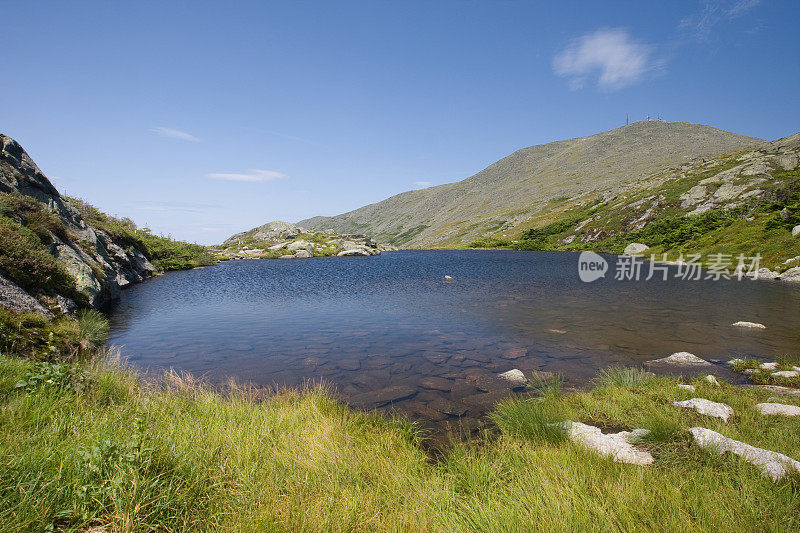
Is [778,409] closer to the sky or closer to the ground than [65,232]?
closer to the ground

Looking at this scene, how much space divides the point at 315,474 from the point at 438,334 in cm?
1422

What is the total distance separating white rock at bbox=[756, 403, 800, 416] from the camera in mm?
7492

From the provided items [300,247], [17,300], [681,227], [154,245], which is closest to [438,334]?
[17,300]

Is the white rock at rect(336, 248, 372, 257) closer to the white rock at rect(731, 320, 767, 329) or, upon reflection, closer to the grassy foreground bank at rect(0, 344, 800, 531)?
the white rock at rect(731, 320, 767, 329)

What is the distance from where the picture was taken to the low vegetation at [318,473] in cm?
374

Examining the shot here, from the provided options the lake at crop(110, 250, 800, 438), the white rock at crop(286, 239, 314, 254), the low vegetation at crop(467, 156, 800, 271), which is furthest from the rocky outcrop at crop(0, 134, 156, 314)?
the low vegetation at crop(467, 156, 800, 271)

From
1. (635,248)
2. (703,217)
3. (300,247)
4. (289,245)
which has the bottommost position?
(635,248)

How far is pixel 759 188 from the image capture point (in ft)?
216

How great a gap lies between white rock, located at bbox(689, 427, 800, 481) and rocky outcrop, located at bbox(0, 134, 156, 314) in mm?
18425

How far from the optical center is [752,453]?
536 centimetres

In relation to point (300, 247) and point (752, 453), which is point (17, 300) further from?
point (300, 247)

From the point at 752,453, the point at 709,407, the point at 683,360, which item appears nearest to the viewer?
the point at 752,453

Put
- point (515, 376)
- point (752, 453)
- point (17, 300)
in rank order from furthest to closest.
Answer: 1. point (515, 376)
2. point (17, 300)
3. point (752, 453)

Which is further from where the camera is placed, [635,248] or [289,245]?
[289,245]
